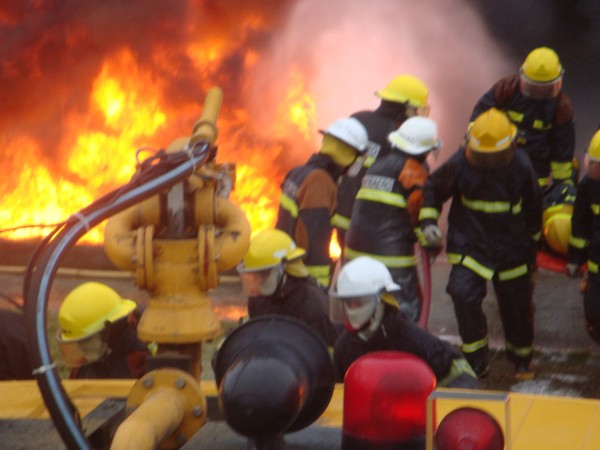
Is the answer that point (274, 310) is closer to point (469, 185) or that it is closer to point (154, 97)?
point (469, 185)

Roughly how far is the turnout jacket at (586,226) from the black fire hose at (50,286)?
4.54 metres

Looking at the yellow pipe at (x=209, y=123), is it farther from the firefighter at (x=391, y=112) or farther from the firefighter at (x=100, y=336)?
the firefighter at (x=391, y=112)

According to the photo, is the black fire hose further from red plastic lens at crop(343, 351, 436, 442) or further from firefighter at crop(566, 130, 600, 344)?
firefighter at crop(566, 130, 600, 344)

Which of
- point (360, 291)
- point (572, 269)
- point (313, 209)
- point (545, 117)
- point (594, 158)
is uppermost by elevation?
point (545, 117)

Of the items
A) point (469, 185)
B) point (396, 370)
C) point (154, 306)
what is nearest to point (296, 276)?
point (469, 185)

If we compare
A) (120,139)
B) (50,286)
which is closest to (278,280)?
(50,286)

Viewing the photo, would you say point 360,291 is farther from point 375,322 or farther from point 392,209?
point 392,209

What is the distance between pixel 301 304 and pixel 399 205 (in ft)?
5.69

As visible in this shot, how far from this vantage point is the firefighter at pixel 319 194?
275 inches

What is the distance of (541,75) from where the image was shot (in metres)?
7.85

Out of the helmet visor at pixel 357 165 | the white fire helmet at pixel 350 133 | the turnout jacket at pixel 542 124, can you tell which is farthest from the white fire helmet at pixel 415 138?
the turnout jacket at pixel 542 124

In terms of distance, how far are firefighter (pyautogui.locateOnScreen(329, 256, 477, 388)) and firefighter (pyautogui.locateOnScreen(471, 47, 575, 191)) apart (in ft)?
11.8

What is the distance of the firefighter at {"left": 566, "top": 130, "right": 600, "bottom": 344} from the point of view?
22.0 ft

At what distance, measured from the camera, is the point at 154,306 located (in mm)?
2910
